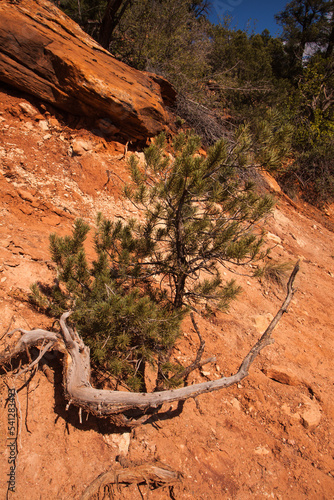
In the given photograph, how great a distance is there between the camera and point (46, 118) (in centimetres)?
500

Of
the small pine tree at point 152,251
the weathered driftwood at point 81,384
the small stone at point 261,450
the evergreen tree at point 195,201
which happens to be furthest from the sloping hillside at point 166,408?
the evergreen tree at point 195,201

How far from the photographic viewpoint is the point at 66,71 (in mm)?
4773

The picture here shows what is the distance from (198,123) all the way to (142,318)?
6.35 metres

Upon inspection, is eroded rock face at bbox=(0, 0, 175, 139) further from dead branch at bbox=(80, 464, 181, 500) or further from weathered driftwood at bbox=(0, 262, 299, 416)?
dead branch at bbox=(80, 464, 181, 500)

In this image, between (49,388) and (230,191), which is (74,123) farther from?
(49,388)

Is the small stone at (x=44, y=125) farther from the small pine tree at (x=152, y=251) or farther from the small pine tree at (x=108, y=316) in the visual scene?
the small pine tree at (x=108, y=316)

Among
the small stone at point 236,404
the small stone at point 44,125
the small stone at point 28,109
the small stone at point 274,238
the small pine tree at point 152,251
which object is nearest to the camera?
the small pine tree at point 152,251

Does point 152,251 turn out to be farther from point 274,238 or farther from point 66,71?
point 274,238

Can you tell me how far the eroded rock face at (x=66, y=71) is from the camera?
4.59 meters

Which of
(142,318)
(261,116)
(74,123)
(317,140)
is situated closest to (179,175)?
(142,318)

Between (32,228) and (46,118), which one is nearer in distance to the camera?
(32,228)

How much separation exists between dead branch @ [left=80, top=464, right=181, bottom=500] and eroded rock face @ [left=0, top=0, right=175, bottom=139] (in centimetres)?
523

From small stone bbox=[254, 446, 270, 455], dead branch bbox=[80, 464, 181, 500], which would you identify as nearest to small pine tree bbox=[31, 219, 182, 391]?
dead branch bbox=[80, 464, 181, 500]

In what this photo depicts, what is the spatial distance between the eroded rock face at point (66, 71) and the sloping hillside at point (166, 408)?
1.09 feet
